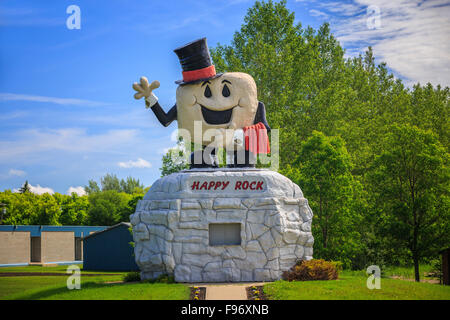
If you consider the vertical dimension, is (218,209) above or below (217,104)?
below

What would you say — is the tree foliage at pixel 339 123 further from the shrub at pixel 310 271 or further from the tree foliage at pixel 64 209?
the tree foliage at pixel 64 209

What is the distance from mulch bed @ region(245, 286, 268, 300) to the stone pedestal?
1.34 metres

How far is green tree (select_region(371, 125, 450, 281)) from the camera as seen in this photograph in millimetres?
21438

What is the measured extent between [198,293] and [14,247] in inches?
1149

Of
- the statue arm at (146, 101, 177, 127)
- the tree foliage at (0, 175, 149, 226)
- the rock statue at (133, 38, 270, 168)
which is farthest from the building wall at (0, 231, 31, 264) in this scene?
the rock statue at (133, 38, 270, 168)

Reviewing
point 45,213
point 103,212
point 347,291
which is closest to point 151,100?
point 347,291

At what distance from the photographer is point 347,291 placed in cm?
1262

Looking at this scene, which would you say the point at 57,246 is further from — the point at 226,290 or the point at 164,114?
the point at 226,290

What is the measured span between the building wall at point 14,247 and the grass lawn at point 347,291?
2884 cm

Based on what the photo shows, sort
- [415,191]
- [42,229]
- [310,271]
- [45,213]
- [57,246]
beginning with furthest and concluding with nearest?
[45,213], [57,246], [42,229], [415,191], [310,271]

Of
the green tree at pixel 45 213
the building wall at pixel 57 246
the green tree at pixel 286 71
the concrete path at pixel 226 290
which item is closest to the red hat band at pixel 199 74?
the concrete path at pixel 226 290

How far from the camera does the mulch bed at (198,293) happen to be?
1244cm
